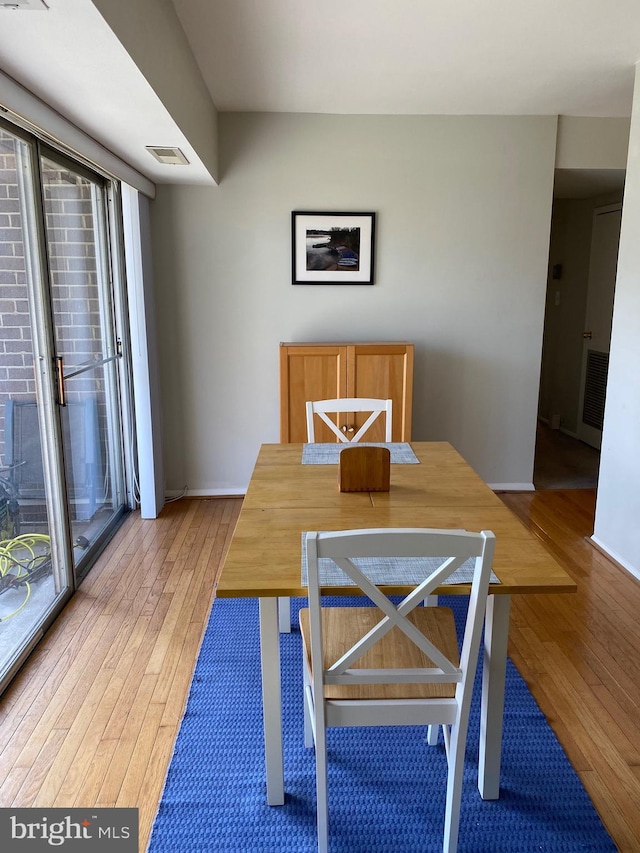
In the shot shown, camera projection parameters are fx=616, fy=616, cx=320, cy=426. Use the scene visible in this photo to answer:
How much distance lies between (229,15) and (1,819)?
117 inches

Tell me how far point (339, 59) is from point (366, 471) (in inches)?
84.4

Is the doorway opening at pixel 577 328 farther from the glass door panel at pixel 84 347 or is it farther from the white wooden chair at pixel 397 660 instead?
the white wooden chair at pixel 397 660

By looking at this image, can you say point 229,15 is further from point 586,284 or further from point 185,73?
point 586,284

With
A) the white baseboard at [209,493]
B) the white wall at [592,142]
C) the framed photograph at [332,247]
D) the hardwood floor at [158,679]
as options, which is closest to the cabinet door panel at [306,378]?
the framed photograph at [332,247]

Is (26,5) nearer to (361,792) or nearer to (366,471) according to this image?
(366,471)

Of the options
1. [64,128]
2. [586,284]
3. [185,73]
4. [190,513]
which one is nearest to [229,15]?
[185,73]

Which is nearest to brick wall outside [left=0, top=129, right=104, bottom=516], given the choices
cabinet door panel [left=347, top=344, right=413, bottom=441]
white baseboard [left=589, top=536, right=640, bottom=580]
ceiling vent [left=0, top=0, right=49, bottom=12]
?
ceiling vent [left=0, top=0, right=49, bottom=12]

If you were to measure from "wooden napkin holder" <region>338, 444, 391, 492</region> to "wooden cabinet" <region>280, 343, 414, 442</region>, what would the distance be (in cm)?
161

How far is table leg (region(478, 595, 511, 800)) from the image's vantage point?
1664mm

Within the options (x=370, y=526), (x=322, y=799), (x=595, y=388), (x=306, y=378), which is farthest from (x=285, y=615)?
(x=595, y=388)

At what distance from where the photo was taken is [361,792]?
1839 millimetres

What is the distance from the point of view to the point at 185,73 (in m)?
2.76

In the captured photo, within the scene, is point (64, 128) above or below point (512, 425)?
above

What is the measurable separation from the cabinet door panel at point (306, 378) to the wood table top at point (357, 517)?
3.93 ft
